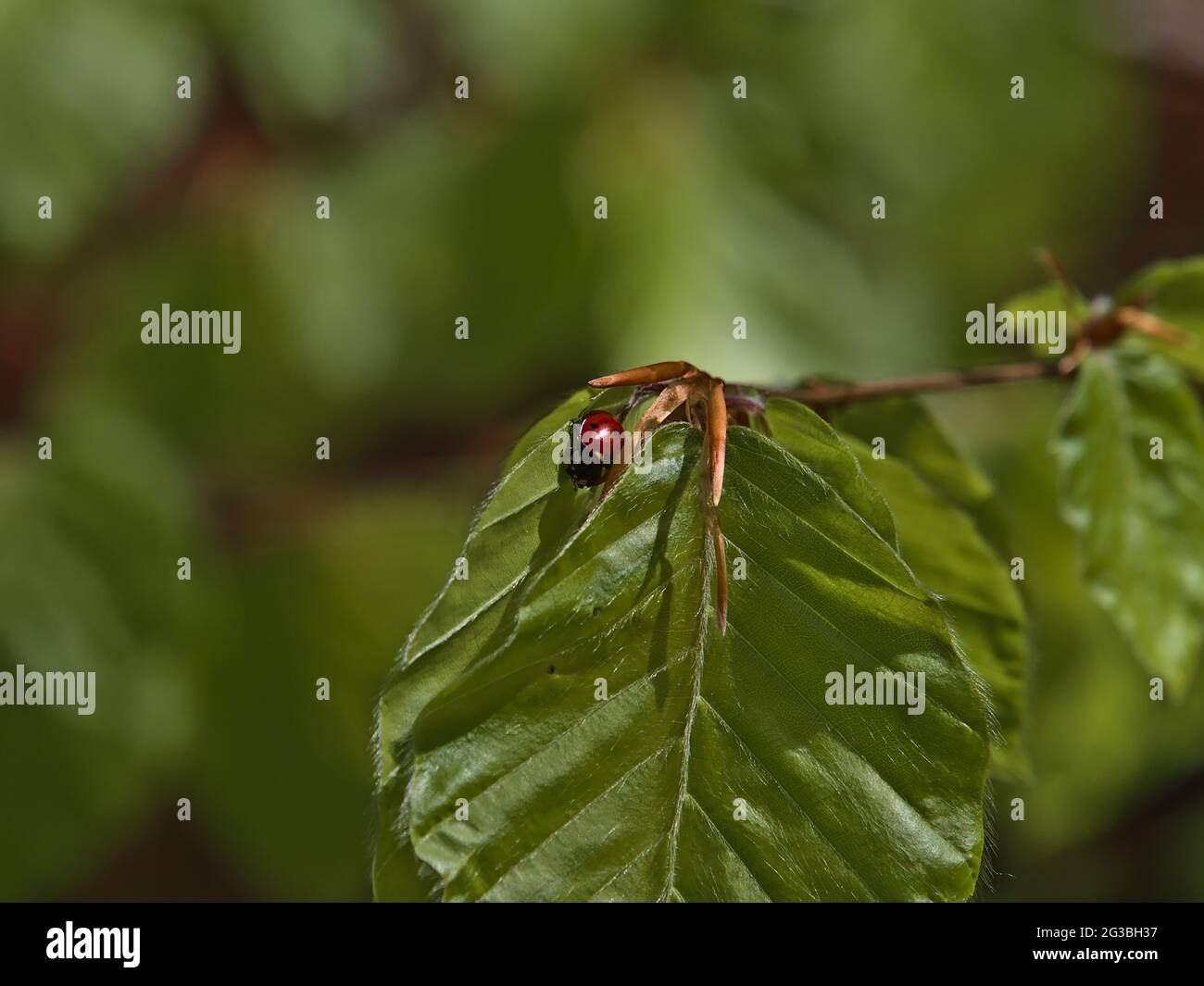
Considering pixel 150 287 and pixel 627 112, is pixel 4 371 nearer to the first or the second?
pixel 150 287

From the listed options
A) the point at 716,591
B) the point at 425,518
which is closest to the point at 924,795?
the point at 716,591

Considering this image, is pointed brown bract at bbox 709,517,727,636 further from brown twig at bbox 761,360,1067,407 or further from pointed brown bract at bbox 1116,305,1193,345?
pointed brown bract at bbox 1116,305,1193,345

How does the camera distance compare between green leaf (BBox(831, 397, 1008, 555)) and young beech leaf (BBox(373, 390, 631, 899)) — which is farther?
green leaf (BBox(831, 397, 1008, 555))

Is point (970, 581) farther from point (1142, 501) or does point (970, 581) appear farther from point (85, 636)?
point (85, 636)

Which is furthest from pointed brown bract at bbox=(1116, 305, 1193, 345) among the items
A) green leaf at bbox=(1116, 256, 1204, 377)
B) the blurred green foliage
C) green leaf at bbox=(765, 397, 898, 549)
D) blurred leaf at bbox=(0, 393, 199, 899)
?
blurred leaf at bbox=(0, 393, 199, 899)

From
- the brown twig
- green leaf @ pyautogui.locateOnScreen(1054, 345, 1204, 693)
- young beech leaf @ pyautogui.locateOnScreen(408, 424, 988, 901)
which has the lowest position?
young beech leaf @ pyautogui.locateOnScreen(408, 424, 988, 901)

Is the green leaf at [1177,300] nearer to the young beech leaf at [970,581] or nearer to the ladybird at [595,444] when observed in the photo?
the young beech leaf at [970,581]
